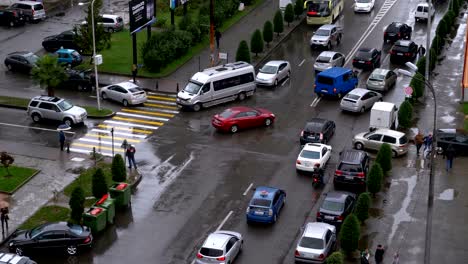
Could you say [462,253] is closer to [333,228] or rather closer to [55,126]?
[333,228]

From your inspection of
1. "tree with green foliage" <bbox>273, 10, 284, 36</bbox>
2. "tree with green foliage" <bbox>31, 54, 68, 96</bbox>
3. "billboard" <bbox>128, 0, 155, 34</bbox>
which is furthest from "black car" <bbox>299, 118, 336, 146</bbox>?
"tree with green foliage" <bbox>273, 10, 284, 36</bbox>

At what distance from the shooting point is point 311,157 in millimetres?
51906

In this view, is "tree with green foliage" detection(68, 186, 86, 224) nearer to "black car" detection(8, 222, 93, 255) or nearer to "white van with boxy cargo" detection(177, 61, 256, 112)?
"black car" detection(8, 222, 93, 255)

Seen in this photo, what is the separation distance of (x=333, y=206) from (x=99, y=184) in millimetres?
12683

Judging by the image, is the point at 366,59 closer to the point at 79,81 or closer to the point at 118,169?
the point at 79,81

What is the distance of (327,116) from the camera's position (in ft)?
203

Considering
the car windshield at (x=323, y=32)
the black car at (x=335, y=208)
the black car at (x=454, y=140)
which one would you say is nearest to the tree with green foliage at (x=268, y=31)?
the car windshield at (x=323, y=32)

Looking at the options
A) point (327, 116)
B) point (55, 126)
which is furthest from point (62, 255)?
point (327, 116)

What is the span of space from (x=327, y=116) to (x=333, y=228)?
64.5 feet

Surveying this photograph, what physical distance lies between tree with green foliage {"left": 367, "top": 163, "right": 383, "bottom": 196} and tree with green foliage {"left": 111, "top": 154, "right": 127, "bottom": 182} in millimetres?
13925

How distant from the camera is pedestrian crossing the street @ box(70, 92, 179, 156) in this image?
56.3 metres

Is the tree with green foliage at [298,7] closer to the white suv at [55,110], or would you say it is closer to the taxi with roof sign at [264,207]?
the white suv at [55,110]

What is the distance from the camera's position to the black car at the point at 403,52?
2857 inches

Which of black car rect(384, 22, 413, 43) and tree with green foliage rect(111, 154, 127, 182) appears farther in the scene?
black car rect(384, 22, 413, 43)
